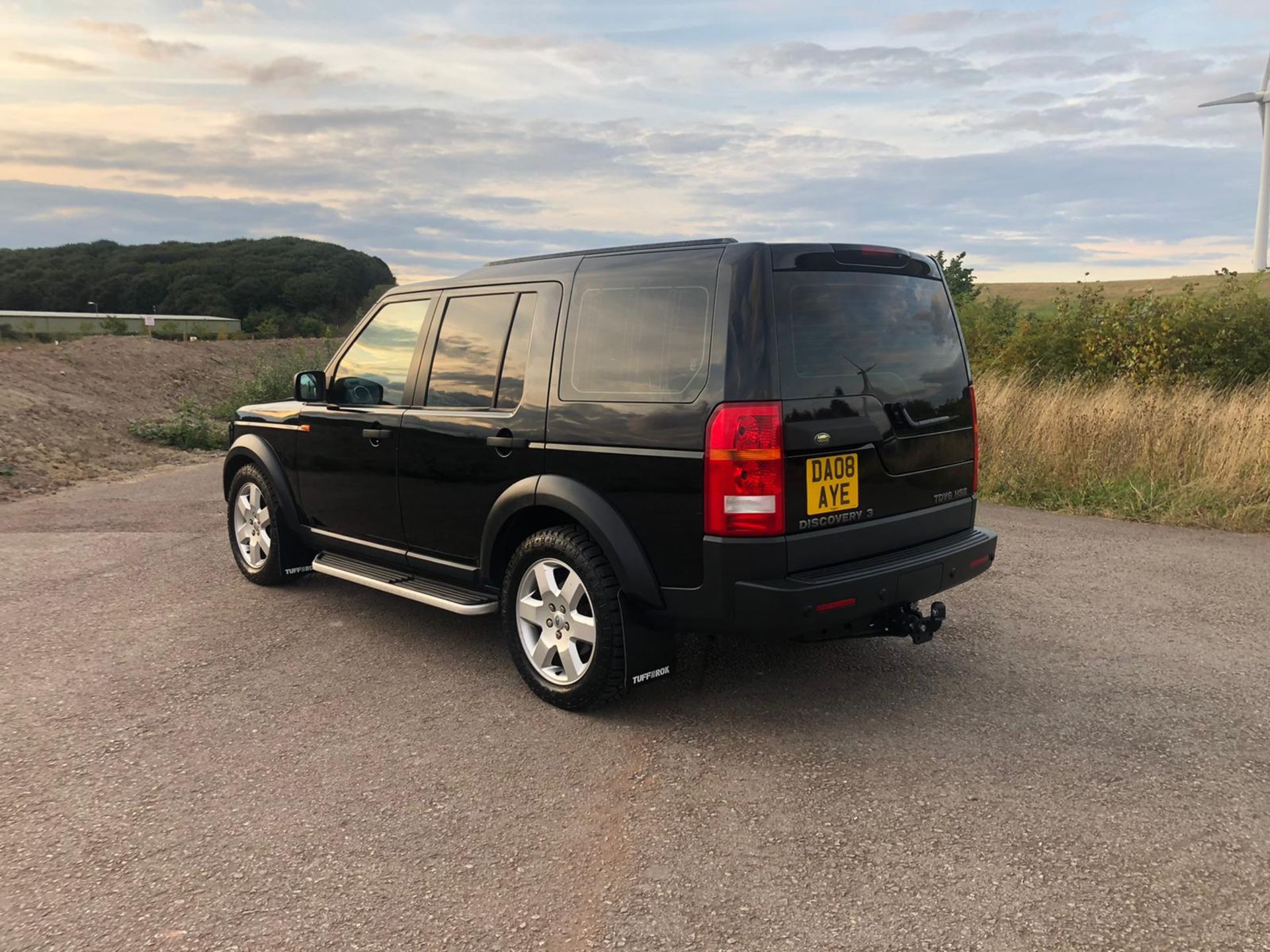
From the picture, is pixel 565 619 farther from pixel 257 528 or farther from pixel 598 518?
pixel 257 528

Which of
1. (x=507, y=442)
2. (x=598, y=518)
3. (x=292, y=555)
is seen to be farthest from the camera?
(x=292, y=555)

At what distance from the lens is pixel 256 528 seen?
20.0ft

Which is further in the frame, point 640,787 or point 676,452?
point 676,452

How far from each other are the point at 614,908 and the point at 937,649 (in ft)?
9.07

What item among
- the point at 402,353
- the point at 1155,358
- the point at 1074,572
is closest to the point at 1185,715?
the point at 1074,572

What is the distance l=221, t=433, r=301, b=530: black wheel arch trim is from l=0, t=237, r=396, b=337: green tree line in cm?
5187

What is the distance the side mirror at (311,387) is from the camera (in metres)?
5.41

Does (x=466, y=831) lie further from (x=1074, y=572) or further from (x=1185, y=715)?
(x=1074, y=572)

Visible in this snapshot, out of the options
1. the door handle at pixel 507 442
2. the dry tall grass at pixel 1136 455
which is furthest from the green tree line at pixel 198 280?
the door handle at pixel 507 442

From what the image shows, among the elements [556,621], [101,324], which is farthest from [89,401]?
[101,324]

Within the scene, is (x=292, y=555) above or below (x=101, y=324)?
below

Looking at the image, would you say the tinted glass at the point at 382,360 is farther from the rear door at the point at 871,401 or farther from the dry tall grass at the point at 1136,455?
the dry tall grass at the point at 1136,455

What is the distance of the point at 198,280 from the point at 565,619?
6726cm

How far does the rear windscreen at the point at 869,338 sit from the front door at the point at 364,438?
2.23 m
